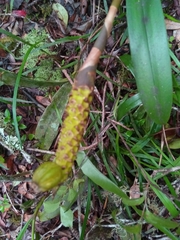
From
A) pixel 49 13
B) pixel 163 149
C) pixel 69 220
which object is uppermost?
pixel 49 13

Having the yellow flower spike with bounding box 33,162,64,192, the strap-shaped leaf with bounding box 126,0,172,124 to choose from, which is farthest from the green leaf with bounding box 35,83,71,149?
the yellow flower spike with bounding box 33,162,64,192

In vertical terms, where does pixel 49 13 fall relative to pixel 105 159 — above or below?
above

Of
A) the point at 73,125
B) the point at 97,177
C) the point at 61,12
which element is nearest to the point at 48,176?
the point at 73,125

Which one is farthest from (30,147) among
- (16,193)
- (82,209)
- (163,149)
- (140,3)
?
(140,3)

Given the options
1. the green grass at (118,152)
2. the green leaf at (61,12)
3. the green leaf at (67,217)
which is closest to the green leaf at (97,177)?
the green grass at (118,152)

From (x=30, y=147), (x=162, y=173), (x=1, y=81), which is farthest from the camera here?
(x=30, y=147)

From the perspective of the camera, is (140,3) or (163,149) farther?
(163,149)

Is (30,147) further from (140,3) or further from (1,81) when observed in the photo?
(140,3)
